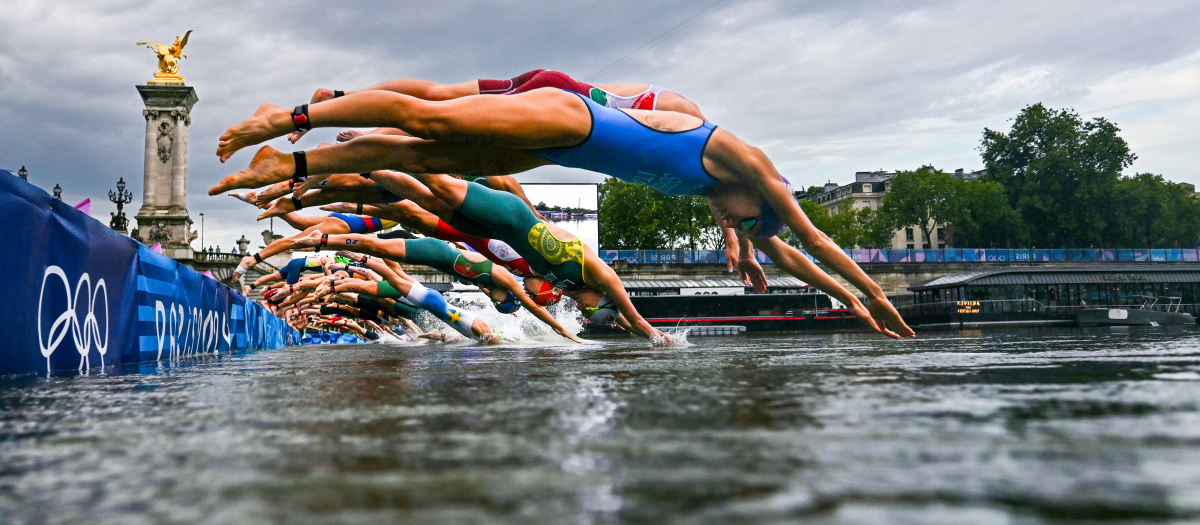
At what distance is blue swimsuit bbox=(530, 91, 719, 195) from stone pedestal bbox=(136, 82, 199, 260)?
58102 mm

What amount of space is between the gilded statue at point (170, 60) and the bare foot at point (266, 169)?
6451 centimetres

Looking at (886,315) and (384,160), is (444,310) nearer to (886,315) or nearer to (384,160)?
(886,315)

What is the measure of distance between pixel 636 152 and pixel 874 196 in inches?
3713

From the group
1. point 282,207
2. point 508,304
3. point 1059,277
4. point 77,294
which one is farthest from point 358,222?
point 1059,277

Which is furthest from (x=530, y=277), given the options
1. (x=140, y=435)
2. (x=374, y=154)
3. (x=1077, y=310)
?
(x=1077, y=310)

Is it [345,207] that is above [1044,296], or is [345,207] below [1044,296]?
above

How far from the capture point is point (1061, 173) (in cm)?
6150

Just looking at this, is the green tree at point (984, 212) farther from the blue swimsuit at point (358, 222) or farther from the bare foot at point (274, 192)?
the bare foot at point (274, 192)

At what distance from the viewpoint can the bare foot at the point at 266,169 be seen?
3.95 m

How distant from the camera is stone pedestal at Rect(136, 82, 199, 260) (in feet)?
182

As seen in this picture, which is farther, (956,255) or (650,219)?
(650,219)

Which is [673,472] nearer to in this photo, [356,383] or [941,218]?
[356,383]

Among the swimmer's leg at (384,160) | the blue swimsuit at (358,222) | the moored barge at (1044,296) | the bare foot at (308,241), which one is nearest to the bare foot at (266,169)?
the swimmer's leg at (384,160)

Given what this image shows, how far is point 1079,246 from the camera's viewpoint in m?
64.0
